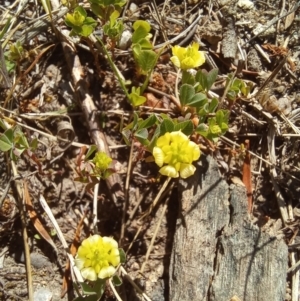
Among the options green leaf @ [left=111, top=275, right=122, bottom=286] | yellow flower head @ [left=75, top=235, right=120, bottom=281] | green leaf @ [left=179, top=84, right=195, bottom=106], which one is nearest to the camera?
yellow flower head @ [left=75, top=235, right=120, bottom=281]

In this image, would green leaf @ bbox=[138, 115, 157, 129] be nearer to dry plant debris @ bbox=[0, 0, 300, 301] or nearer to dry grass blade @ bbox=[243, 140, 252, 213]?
dry plant debris @ bbox=[0, 0, 300, 301]

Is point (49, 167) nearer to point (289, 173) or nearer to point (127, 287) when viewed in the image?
point (127, 287)

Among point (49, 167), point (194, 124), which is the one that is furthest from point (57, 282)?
point (194, 124)

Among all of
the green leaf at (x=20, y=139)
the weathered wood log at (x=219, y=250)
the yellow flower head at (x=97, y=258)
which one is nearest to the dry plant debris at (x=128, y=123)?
the green leaf at (x=20, y=139)

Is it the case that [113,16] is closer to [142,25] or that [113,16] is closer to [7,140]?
[142,25]

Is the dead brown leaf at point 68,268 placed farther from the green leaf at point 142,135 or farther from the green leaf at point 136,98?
the green leaf at point 136,98

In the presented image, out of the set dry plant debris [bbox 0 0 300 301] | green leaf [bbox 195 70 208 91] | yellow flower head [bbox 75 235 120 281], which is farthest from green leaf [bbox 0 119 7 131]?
green leaf [bbox 195 70 208 91]
